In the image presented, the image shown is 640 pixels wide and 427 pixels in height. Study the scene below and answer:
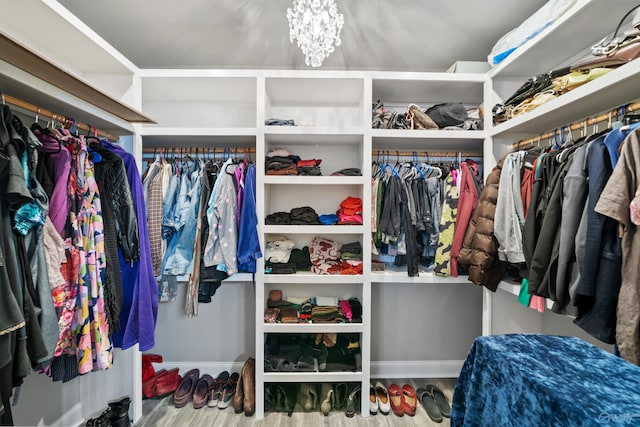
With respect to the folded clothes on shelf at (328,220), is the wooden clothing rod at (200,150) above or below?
above

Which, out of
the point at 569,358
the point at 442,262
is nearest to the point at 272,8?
the point at 442,262

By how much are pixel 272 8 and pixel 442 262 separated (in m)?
1.92

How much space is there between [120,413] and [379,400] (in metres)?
1.62

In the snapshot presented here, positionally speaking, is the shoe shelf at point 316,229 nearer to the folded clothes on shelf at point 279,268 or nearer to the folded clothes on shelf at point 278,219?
the folded clothes on shelf at point 278,219

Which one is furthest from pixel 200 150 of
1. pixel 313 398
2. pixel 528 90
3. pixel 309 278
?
pixel 528 90

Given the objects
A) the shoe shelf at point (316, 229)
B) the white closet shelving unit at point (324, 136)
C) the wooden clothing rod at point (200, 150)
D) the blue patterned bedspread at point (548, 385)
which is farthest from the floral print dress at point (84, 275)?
the blue patterned bedspread at point (548, 385)

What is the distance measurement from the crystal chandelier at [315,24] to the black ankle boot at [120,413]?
87.1 inches

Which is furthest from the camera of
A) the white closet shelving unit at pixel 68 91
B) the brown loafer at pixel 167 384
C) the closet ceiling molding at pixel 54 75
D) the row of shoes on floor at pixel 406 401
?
the brown loafer at pixel 167 384

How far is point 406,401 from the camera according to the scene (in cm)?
188

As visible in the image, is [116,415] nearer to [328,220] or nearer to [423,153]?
[328,220]

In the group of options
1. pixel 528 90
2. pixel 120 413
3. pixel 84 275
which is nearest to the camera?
pixel 84 275

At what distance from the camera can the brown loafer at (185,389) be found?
190 cm

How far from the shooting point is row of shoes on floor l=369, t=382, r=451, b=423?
1.83 m

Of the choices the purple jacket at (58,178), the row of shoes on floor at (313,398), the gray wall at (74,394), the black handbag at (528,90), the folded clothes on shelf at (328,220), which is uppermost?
the black handbag at (528,90)
